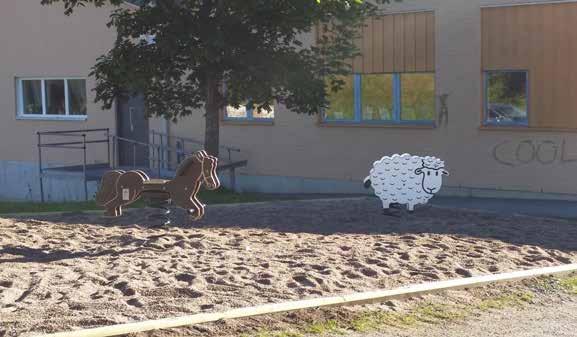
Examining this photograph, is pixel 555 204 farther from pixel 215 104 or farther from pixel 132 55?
pixel 132 55

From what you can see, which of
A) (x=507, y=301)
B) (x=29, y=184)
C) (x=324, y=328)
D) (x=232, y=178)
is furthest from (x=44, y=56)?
(x=324, y=328)

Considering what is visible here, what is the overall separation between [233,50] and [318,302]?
5.94 metres

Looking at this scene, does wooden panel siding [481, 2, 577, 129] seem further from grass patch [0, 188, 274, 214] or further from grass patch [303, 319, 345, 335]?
grass patch [303, 319, 345, 335]

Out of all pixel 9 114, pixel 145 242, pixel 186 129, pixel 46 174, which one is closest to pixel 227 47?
pixel 145 242

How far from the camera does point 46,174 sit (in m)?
20.8

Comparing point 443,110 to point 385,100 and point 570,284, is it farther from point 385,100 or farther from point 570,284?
point 570,284

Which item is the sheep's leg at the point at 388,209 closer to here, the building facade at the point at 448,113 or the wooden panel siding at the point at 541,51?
the building facade at the point at 448,113

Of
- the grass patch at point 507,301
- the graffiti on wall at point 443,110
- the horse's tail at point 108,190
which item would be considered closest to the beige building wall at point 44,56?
the graffiti on wall at point 443,110

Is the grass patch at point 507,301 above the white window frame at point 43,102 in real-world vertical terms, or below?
below

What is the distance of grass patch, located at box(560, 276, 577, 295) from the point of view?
847 cm

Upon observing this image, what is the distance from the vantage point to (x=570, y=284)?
8.68 metres

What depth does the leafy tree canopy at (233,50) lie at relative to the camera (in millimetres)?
12148

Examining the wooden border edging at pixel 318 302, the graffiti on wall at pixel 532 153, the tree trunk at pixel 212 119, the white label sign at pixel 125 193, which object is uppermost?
the tree trunk at pixel 212 119

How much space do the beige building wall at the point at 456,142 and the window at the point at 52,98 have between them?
6.24 m
